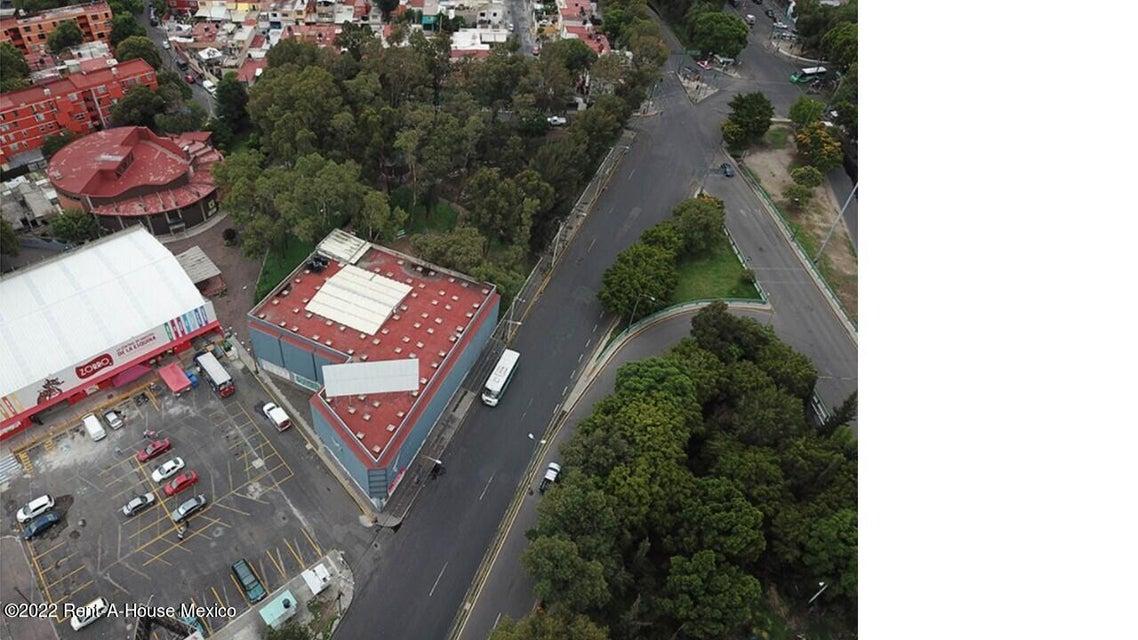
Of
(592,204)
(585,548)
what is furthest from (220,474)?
(592,204)

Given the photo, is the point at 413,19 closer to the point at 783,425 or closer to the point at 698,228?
the point at 698,228

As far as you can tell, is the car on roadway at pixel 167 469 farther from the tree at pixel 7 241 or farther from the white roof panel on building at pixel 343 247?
the tree at pixel 7 241

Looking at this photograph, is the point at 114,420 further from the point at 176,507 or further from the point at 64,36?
the point at 64,36

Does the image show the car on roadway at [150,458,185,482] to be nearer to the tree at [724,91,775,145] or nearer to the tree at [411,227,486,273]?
the tree at [411,227,486,273]

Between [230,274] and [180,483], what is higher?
[230,274]

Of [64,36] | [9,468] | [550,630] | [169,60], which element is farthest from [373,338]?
[64,36]

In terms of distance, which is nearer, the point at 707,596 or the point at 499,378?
the point at 707,596
